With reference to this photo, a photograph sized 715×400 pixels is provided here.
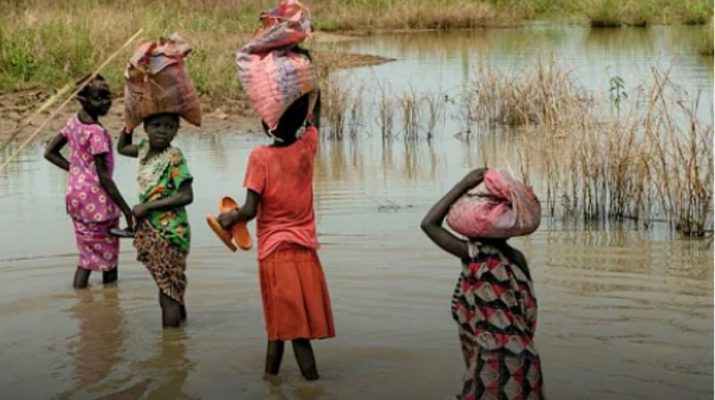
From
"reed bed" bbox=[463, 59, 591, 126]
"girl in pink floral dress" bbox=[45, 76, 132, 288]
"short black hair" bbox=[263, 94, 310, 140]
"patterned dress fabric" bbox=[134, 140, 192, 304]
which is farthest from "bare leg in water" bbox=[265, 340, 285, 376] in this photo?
"reed bed" bbox=[463, 59, 591, 126]

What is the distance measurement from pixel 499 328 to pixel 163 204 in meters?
2.32

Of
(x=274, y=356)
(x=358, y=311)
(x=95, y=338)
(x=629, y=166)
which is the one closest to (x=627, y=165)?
(x=629, y=166)

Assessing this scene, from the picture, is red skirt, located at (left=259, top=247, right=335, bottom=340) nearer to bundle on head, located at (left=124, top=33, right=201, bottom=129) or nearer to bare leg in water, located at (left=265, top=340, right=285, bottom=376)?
bare leg in water, located at (left=265, top=340, right=285, bottom=376)

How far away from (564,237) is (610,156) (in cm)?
76

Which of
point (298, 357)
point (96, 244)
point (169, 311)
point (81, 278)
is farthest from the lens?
point (81, 278)

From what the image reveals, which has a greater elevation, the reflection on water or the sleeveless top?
the sleeveless top

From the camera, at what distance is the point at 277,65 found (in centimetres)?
547

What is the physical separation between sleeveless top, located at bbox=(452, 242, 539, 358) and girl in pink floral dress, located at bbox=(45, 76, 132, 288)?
2.98 meters

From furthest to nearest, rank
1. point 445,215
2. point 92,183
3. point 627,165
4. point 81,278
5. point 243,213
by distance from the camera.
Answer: point 627,165, point 81,278, point 92,183, point 243,213, point 445,215

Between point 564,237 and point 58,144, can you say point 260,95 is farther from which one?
point 564,237

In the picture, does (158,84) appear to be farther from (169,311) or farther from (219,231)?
(219,231)

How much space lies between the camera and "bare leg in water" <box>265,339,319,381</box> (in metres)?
5.56

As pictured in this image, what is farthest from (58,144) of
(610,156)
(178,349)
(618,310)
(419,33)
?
(419,33)

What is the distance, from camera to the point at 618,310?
6961 mm
